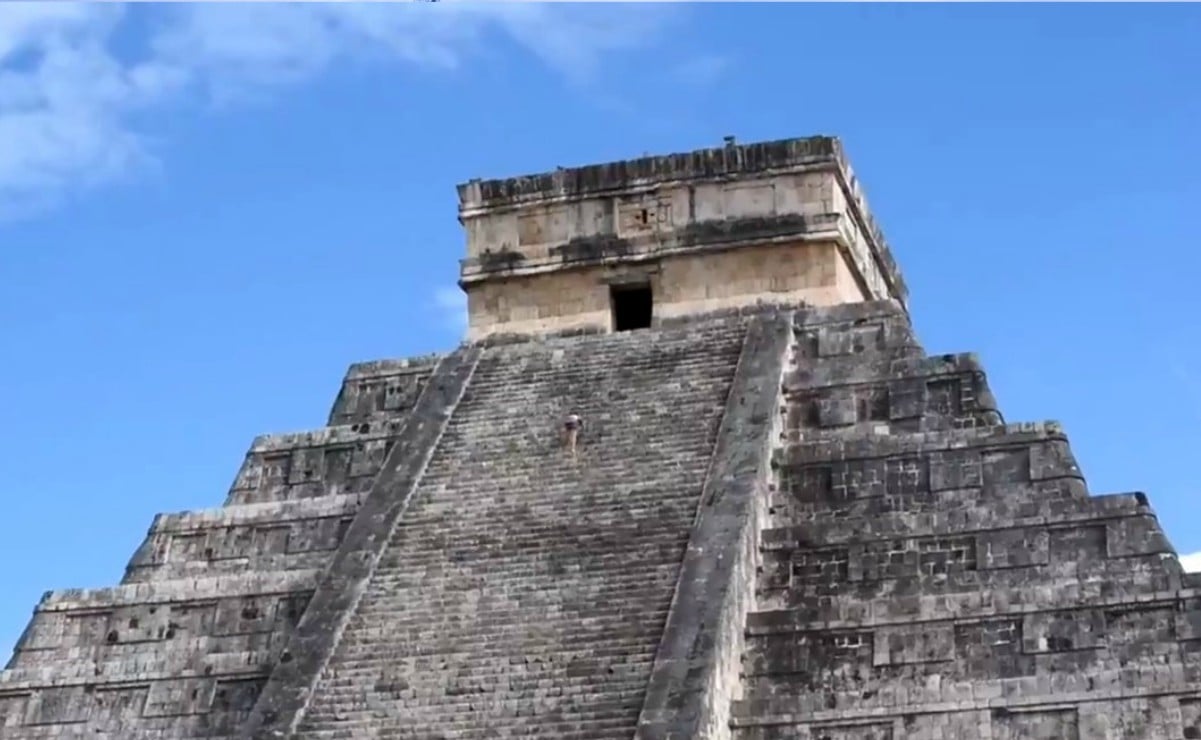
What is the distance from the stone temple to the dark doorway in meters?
0.03

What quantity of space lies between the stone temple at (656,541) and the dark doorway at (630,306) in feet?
0.09

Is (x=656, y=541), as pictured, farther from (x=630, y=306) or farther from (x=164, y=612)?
(x=630, y=306)

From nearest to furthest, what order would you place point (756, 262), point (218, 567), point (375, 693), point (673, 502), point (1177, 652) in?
1. point (1177, 652)
2. point (375, 693)
3. point (673, 502)
4. point (218, 567)
5. point (756, 262)

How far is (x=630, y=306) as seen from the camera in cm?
1616

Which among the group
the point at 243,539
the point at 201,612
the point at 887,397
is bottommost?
the point at 201,612

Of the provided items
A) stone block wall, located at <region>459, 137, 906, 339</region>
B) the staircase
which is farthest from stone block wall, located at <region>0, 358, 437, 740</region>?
stone block wall, located at <region>459, 137, 906, 339</region>

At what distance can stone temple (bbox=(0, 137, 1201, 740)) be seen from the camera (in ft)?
38.0

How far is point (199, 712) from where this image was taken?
43.0 ft

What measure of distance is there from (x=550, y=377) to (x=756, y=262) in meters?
1.93

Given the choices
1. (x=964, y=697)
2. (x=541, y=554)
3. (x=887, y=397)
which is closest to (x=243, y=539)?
(x=541, y=554)

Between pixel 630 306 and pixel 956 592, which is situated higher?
pixel 630 306

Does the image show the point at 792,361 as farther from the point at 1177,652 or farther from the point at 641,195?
the point at 1177,652

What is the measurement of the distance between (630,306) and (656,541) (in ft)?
12.5

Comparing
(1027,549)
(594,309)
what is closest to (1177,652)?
(1027,549)
